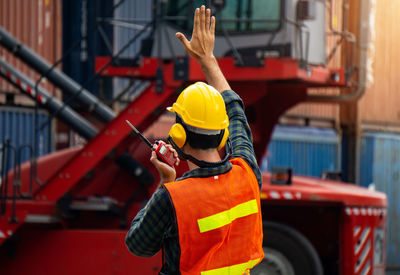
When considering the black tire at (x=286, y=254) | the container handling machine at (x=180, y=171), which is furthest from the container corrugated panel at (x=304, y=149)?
the black tire at (x=286, y=254)

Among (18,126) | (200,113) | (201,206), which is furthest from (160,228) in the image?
(18,126)

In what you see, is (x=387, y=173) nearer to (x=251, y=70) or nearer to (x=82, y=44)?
(x=82, y=44)

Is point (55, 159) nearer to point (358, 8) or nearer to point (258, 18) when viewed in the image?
point (258, 18)

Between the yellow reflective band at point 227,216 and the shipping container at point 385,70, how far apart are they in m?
14.7

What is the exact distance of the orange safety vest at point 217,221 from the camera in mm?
2613

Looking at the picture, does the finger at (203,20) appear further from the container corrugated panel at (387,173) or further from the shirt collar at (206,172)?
the container corrugated panel at (387,173)

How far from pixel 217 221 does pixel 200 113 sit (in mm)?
414

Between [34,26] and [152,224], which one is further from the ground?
[34,26]

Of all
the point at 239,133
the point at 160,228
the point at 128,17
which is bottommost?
the point at 160,228

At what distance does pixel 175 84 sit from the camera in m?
6.47

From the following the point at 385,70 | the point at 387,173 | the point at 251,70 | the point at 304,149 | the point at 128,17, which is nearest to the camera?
the point at 251,70

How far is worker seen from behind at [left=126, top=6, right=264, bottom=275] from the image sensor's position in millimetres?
2617

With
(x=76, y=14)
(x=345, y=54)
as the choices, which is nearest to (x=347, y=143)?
(x=76, y=14)

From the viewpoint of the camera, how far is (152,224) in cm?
262
